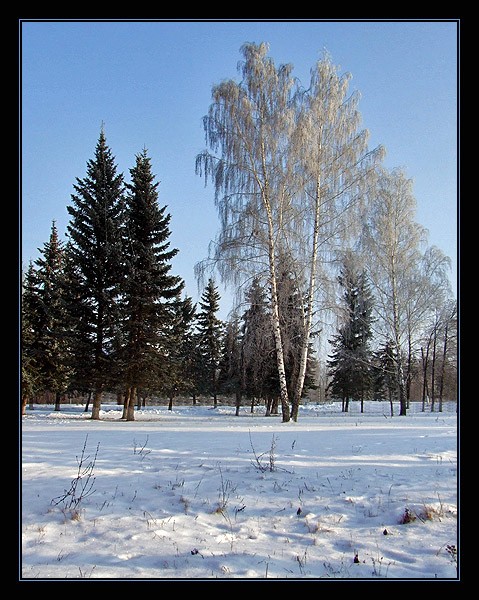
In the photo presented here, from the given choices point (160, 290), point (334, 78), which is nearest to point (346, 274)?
point (334, 78)

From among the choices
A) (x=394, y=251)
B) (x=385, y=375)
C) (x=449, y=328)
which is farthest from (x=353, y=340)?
(x=394, y=251)

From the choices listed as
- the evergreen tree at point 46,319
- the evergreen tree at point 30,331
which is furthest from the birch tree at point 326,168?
the evergreen tree at point 30,331

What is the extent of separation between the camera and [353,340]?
2877 cm

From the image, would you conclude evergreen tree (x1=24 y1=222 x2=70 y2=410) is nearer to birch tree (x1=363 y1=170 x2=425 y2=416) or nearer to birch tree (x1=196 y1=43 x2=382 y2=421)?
birch tree (x1=196 y1=43 x2=382 y2=421)

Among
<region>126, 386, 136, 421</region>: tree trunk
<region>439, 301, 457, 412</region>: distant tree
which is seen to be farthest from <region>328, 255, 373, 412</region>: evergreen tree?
<region>126, 386, 136, 421</region>: tree trunk

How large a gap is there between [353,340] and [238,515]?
26.2 meters

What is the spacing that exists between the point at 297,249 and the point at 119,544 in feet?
40.1

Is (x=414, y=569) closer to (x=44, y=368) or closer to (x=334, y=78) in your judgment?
(x=334, y=78)

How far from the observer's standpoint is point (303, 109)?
14.5 meters

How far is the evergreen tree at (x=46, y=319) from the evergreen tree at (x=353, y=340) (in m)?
14.4

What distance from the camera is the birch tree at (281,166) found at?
14.2 meters

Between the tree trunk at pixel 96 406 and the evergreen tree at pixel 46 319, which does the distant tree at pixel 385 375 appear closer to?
the tree trunk at pixel 96 406
